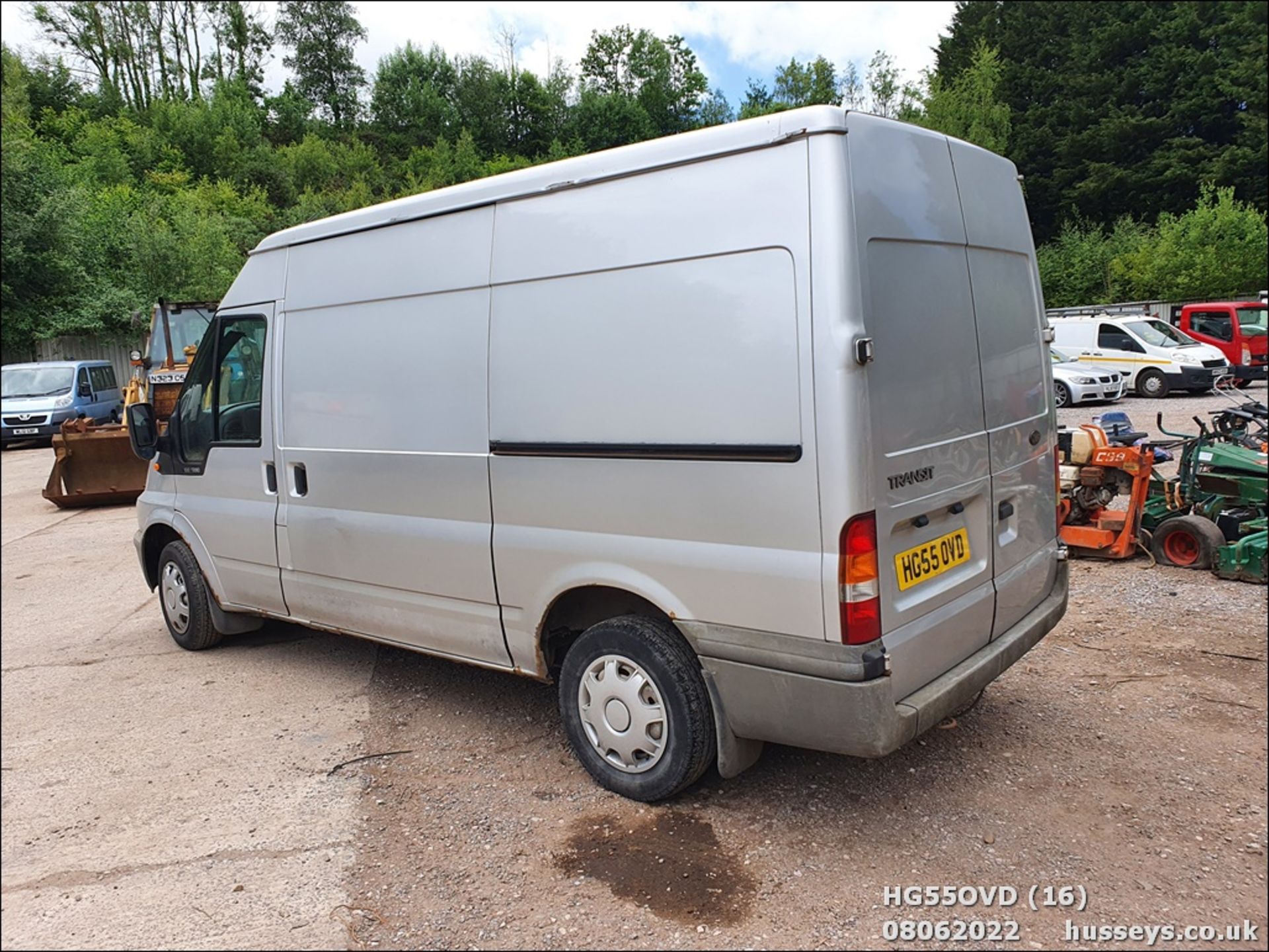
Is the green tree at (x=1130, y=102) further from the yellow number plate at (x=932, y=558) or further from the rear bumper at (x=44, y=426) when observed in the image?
the yellow number plate at (x=932, y=558)

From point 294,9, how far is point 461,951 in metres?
60.9

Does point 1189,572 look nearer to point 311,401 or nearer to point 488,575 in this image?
point 488,575

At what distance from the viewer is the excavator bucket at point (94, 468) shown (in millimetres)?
12023

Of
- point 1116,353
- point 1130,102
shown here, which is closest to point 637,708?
point 1116,353

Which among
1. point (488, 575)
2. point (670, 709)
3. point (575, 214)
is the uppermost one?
point (575, 214)

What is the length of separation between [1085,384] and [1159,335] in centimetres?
286

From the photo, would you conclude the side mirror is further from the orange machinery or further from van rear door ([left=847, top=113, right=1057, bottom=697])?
the orange machinery

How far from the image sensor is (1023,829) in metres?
3.33

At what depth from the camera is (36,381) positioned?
1877 centimetres

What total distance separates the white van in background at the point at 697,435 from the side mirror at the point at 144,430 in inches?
50.6

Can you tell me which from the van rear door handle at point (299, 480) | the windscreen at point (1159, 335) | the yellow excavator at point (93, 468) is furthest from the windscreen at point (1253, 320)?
the van rear door handle at point (299, 480)

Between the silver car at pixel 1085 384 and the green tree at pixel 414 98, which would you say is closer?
the silver car at pixel 1085 384

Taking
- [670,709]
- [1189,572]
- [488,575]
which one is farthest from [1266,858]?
[1189,572]

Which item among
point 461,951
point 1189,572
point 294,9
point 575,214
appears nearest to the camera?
point 461,951
